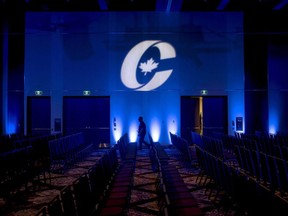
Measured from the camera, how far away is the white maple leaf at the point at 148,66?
14281 mm

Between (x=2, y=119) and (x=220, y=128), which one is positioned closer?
(x=2, y=119)

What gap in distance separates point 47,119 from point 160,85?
558cm

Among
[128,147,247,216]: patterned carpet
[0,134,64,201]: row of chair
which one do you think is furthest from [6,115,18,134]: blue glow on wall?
[128,147,247,216]: patterned carpet

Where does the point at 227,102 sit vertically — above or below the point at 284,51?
below

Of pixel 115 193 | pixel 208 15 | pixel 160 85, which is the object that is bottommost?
pixel 115 193

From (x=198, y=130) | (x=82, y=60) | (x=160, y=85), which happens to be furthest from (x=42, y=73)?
(x=198, y=130)

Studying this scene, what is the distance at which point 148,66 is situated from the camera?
1430cm

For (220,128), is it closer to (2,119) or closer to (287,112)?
(287,112)

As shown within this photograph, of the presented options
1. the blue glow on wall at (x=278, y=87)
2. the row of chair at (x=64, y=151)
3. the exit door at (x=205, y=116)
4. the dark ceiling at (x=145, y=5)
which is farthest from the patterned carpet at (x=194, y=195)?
the dark ceiling at (x=145, y=5)

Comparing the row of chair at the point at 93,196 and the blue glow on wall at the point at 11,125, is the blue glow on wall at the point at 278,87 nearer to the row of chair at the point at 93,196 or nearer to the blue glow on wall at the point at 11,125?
the row of chair at the point at 93,196

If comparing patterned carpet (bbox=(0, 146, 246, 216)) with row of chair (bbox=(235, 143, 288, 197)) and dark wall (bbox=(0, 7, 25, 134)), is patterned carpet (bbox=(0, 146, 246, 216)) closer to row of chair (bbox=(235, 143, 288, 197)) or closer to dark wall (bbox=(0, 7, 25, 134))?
row of chair (bbox=(235, 143, 288, 197))

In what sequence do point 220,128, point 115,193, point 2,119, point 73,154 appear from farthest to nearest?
point 220,128, point 2,119, point 73,154, point 115,193

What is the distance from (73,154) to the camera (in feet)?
31.0

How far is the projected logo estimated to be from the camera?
14.3 metres
